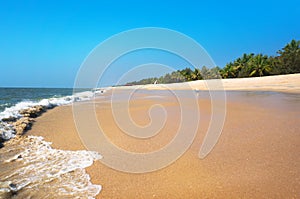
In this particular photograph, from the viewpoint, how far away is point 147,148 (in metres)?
3.60

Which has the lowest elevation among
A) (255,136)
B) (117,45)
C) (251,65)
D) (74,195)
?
(74,195)

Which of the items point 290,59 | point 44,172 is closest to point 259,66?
point 290,59


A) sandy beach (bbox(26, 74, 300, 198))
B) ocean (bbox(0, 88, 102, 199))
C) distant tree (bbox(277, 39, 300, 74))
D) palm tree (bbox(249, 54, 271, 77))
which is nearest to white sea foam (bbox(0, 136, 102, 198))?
ocean (bbox(0, 88, 102, 199))

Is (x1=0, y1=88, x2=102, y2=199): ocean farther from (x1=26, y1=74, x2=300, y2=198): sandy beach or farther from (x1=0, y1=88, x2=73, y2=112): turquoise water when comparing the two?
(x1=0, y1=88, x2=73, y2=112): turquoise water

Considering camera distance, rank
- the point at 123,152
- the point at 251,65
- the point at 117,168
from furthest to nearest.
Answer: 1. the point at 251,65
2. the point at 123,152
3. the point at 117,168

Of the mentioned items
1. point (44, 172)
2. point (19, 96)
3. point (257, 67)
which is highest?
point (257, 67)

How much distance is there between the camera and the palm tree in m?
38.6

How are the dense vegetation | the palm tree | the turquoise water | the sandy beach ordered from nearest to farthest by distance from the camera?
the sandy beach, the turquoise water, the dense vegetation, the palm tree

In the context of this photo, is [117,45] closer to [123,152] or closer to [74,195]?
[123,152]

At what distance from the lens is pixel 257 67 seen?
39.5 meters

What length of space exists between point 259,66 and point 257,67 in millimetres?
413

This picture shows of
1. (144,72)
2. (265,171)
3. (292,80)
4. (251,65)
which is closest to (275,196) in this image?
(265,171)

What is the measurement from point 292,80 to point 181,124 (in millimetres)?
25019

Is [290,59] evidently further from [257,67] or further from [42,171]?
[42,171]
